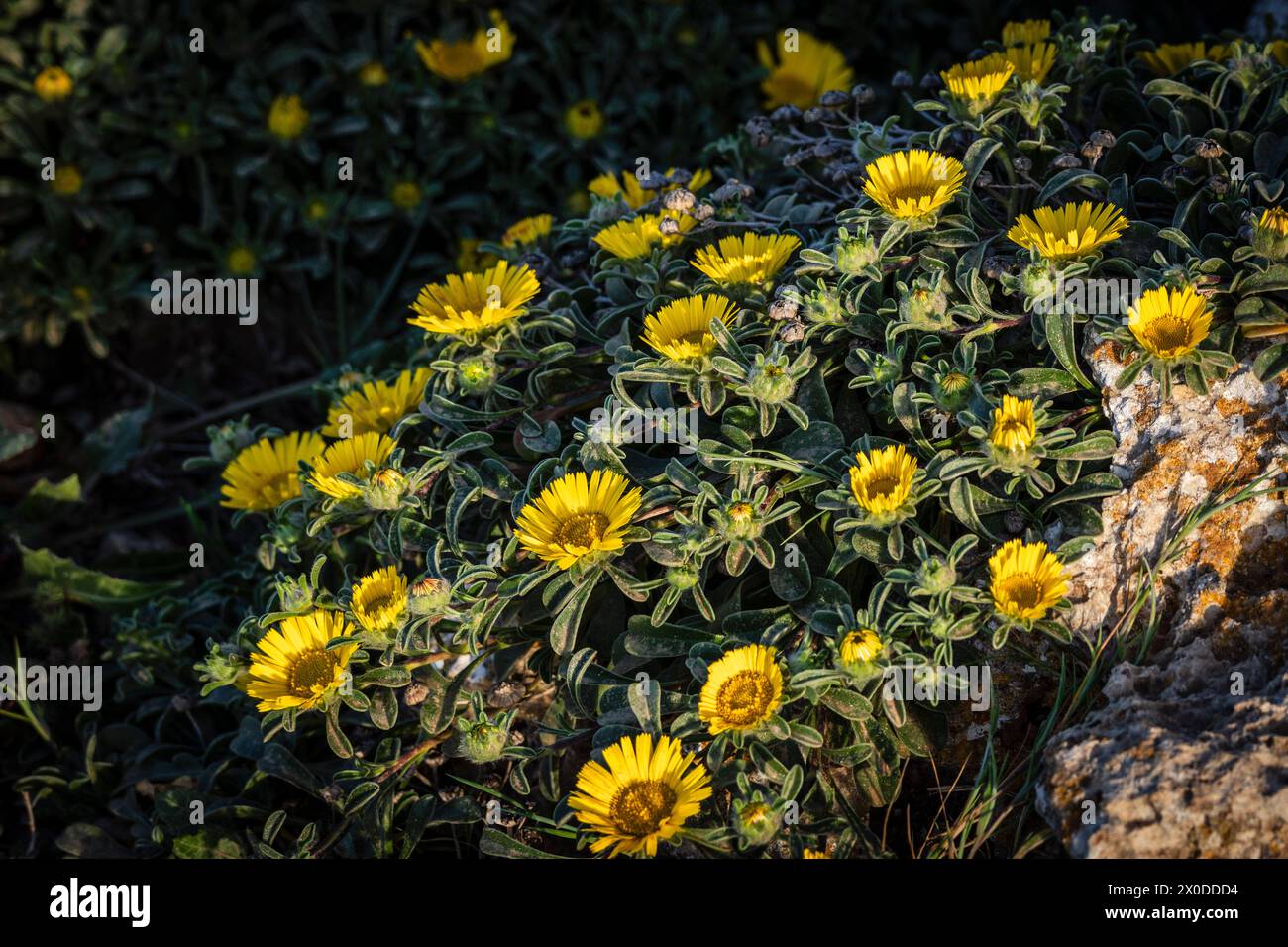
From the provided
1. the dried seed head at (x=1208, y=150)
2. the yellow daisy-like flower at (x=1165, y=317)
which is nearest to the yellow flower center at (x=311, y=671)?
the yellow daisy-like flower at (x=1165, y=317)

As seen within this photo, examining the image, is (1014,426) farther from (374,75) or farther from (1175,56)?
(374,75)

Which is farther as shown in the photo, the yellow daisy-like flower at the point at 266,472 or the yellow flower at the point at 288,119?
the yellow flower at the point at 288,119

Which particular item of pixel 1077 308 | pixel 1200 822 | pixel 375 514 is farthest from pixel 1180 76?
pixel 375 514

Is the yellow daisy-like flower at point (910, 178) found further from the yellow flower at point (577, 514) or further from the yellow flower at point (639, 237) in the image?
the yellow flower at point (577, 514)

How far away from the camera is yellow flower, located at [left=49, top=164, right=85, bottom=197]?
379 cm

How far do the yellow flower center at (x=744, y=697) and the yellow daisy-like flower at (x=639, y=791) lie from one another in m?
0.11

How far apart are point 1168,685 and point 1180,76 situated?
1552 mm

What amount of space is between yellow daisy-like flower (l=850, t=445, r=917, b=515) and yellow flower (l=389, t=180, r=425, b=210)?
2187 millimetres

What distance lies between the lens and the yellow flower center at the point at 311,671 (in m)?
2.32

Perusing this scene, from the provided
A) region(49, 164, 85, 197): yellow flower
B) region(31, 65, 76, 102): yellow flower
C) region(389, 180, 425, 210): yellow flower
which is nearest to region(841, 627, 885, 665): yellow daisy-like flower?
region(389, 180, 425, 210): yellow flower

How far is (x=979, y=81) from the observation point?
256 cm

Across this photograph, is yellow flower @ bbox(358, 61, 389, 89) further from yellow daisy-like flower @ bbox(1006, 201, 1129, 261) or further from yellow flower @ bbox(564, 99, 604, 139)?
yellow daisy-like flower @ bbox(1006, 201, 1129, 261)
